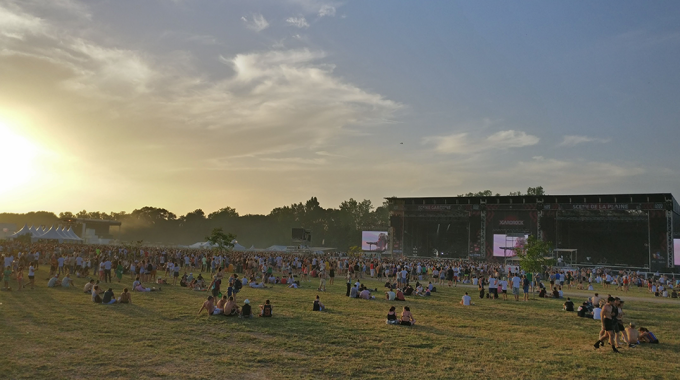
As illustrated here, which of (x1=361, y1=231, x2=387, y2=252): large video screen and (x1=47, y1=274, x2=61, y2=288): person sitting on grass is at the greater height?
(x1=361, y1=231, x2=387, y2=252): large video screen

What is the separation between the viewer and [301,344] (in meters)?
10.5

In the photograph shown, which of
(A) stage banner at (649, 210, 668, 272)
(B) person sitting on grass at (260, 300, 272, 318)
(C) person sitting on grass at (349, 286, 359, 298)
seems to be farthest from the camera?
(A) stage banner at (649, 210, 668, 272)

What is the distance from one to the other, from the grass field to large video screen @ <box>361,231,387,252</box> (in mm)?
47622

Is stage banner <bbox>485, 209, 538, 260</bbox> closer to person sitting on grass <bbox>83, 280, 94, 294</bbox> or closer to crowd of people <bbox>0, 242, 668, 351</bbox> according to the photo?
crowd of people <bbox>0, 242, 668, 351</bbox>

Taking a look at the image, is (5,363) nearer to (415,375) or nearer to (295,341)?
(295,341)

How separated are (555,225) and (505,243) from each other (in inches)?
229

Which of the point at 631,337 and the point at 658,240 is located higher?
the point at 658,240

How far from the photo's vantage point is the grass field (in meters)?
8.41

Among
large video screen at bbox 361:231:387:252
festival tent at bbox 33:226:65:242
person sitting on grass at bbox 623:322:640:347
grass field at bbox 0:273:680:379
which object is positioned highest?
large video screen at bbox 361:231:387:252

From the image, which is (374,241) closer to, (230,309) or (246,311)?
(230,309)

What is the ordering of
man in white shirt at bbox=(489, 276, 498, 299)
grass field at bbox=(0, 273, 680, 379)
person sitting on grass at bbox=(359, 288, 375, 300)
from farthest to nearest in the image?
1. man in white shirt at bbox=(489, 276, 498, 299)
2. person sitting on grass at bbox=(359, 288, 375, 300)
3. grass field at bbox=(0, 273, 680, 379)

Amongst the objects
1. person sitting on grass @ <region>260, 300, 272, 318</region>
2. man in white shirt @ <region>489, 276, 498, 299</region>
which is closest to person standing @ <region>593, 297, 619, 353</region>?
person sitting on grass @ <region>260, 300, 272, 318</region>

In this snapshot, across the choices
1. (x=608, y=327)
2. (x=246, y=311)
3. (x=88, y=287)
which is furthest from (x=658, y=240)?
(x=88, y=287)

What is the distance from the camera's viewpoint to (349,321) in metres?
13.8
